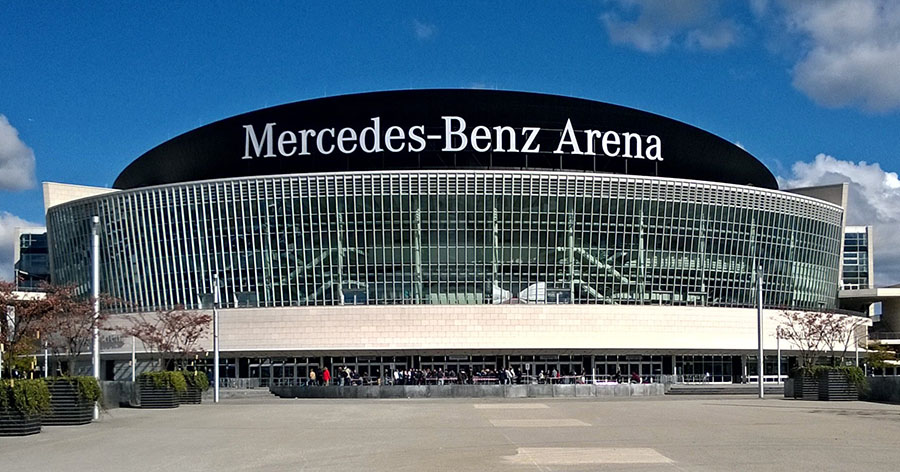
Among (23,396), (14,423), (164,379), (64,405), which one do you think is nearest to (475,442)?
(23,396)

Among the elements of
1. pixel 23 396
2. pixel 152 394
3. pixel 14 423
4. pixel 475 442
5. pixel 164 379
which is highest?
pixel 23 396

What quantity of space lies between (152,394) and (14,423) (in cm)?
1847

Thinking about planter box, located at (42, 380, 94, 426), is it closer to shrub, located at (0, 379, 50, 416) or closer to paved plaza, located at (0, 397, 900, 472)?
paved plaza, located at (0, 397, 900, 472)

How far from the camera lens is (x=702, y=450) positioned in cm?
2406

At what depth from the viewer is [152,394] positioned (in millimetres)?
47344

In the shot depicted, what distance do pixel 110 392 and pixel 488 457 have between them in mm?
30378

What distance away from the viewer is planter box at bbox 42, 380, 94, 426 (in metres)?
33.7

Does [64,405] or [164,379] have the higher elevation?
[64,405]

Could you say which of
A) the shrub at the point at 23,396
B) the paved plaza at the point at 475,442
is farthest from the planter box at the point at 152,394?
the shrub at the point at 23,396

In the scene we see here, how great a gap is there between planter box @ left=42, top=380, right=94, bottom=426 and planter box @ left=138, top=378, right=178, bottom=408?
13282 millimetres

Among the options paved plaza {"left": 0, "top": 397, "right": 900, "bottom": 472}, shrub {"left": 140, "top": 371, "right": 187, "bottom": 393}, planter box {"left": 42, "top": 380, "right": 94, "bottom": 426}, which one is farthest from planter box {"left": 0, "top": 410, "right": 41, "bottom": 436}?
shrub {"left": 140, "top": 371, "right": 187, "bottom": 393}

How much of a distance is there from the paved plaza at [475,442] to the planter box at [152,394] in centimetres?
552

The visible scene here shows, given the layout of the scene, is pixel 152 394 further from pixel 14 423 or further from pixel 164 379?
pixel 14 423

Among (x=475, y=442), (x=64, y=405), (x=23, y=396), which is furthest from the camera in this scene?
(x=64, y=405)
